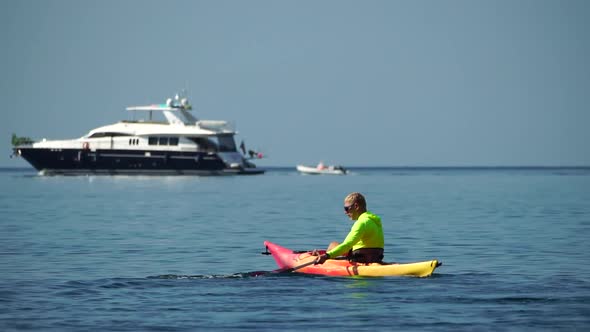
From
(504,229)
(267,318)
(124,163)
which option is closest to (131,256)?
(267,318)

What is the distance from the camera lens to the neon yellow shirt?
1612 centimetres

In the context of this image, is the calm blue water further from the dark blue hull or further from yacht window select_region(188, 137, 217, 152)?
yacht window select_region(188, 137, 217, 152)

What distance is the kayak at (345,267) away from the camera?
1602 cm

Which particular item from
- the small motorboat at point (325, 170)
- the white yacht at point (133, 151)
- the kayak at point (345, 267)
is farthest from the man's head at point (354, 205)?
the small motorboat at point (325, 170)

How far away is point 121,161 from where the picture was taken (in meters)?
83.3

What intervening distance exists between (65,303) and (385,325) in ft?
15.5

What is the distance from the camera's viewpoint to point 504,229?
98.8ft

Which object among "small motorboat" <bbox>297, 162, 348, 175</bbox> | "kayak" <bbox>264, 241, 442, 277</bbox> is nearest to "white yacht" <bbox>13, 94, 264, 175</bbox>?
"small motorboat" <bbox>297, 162, 348, 175</bbox>

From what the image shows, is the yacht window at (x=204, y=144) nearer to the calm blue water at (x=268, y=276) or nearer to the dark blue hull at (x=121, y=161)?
the dark blue hull at (x=121, y=161)

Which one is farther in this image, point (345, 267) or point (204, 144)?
point (204, 144)

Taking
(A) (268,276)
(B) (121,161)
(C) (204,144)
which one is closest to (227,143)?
(C) (204,144)

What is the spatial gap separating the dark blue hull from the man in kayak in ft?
221

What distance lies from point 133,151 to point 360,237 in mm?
68076

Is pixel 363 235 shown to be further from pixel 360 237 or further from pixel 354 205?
pixel 354 205
